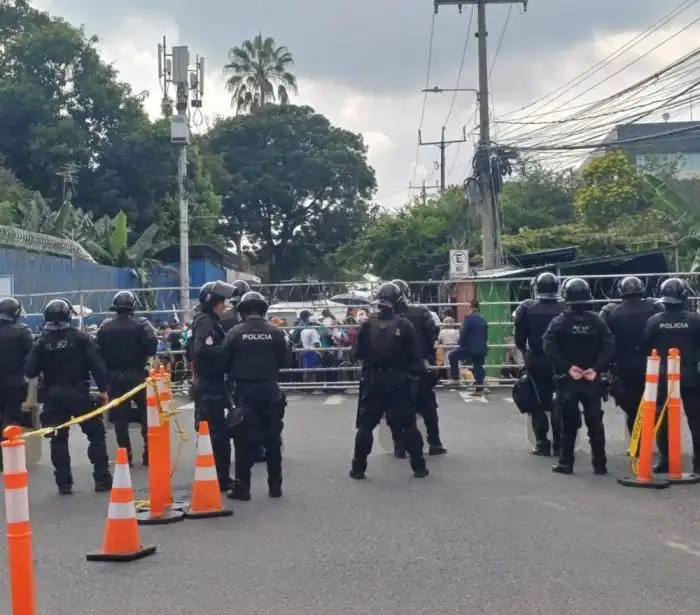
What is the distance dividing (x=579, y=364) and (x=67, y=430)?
5024 mm

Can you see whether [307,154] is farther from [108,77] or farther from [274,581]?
[274,581]

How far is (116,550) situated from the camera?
285 inches

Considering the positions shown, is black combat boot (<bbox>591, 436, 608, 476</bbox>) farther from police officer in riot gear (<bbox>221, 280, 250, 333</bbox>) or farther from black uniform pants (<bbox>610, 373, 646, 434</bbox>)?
police officer in riot gear (<bbox>221, 280, 250, 333</bbox>)

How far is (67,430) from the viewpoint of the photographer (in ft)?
33.0

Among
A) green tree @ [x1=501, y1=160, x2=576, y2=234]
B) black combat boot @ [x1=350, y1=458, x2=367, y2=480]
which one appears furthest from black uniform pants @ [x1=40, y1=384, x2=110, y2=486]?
green tree @ [x1=501, y1=160, x2=576, y2=234]

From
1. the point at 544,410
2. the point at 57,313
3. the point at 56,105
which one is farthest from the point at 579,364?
the point at 56,105

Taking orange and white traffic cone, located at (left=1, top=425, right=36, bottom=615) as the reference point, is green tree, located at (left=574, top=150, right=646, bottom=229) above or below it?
above

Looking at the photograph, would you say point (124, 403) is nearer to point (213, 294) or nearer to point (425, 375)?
point (213, 294)

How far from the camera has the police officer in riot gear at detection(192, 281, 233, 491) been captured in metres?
9.83

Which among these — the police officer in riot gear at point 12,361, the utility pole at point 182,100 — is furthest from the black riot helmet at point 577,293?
the utility pole at point 182,100

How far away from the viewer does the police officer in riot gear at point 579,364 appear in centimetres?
995

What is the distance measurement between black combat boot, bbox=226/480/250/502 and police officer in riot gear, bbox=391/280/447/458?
2.25m

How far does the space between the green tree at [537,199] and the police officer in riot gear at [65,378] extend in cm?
3579

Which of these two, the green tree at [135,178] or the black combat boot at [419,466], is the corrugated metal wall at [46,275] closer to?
the green tree at [135,178]
